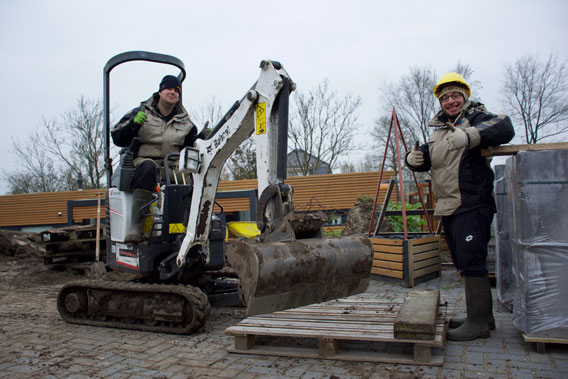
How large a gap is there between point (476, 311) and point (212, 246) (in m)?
2.86

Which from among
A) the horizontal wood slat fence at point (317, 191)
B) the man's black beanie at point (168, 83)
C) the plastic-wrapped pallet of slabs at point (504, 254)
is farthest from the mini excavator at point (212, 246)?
the horizontal wood slat fence at point (317, 191)

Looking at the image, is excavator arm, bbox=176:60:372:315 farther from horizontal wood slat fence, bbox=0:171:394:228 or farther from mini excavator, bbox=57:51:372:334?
horizontal wood slat fence, bbox=0:171:394:228

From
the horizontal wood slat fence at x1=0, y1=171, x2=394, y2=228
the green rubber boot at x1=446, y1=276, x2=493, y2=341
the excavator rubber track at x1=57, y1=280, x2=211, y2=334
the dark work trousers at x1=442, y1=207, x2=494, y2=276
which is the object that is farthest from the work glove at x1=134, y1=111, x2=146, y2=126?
the horizontal wood slat fence at x1=0, y1=171, x2=394, y2=228

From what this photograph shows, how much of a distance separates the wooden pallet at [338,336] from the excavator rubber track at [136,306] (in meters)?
0.75

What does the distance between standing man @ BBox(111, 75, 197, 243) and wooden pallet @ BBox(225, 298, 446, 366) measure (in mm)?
2055

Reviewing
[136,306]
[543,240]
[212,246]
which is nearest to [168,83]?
[212,246]

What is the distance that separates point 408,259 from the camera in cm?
659

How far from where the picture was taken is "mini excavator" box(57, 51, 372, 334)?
312 centimetres

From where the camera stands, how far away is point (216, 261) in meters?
5.15

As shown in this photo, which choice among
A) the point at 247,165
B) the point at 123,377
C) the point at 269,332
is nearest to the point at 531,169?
the point at 269,332

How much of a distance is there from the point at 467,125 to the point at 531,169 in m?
0.75

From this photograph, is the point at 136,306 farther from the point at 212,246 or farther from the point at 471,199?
the point at 471,199

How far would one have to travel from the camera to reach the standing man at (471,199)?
3.72 m

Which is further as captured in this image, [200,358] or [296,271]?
[200,358]
